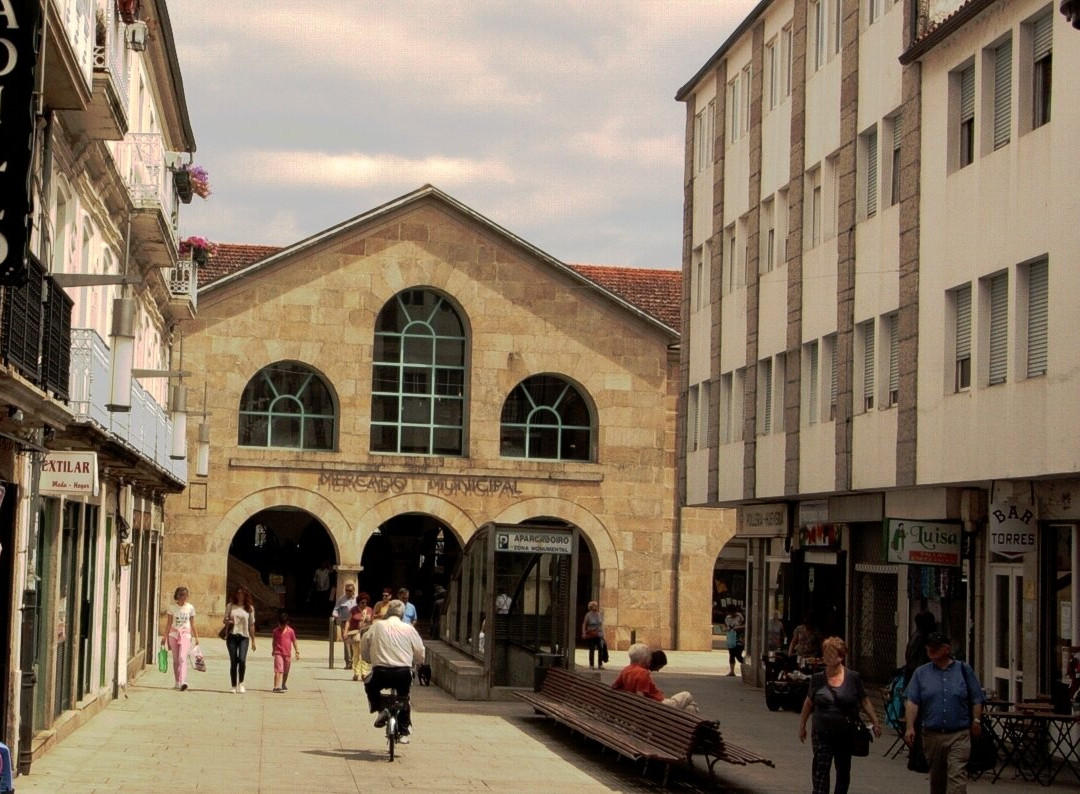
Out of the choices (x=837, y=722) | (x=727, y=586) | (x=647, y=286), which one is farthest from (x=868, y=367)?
(x=727, y=586)

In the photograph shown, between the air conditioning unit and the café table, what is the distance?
13514 millimetres

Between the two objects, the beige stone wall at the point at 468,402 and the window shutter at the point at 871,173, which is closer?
the window shutter at the point at 871,173

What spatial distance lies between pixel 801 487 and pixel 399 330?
18395 mm

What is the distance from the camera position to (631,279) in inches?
2031

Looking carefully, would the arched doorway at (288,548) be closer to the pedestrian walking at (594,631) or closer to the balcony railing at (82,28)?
the pedestrian walking at (594,631)

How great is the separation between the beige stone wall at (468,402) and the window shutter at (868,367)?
785 inches

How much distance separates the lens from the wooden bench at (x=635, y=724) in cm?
1752

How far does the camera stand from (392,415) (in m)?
46.4

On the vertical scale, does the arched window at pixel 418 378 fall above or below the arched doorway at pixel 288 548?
above

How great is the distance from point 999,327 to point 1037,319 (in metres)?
1.09

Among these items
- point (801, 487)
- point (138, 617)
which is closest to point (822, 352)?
point (801, 487)

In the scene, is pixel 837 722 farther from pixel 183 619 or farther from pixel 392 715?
pixel 183 619

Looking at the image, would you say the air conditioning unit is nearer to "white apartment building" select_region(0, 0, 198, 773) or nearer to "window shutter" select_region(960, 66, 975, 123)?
"white apartment building" select_region(0, 0, 198, 773)

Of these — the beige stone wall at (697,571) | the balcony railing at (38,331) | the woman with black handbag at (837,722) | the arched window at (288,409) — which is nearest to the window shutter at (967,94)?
the woman with black handbag at (837,722)
